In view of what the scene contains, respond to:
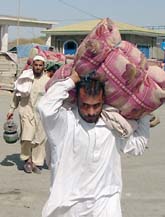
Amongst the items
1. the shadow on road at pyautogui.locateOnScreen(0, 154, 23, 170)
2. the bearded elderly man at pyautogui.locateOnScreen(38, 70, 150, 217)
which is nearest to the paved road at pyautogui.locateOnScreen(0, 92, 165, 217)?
the shadow on road at pyautogui.locateOnScreen(0, 154, 23, 170)

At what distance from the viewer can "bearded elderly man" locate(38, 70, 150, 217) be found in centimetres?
392

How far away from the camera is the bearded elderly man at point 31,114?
360 inches

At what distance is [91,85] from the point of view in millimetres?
3906

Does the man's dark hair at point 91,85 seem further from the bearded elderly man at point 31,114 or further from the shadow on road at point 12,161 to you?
the shadow on road at point 12,161

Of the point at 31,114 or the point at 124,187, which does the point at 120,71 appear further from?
the point at 31,114

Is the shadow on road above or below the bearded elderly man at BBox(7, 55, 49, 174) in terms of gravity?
below

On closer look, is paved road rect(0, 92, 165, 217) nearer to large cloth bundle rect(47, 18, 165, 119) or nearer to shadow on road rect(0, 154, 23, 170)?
shadow on road rect(0, 154, 23, 170)

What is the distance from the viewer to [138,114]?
402 cm

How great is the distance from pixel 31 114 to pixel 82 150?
5.45 meters

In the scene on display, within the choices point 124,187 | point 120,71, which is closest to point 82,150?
point 120,71

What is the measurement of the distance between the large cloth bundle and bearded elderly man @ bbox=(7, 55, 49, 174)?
16.8 ft

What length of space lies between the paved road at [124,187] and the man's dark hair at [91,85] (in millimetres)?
3119

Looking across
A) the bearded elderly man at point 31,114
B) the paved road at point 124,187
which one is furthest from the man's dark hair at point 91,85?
the bearded elderly man at point 31,114

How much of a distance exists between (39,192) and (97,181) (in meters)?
3.92
